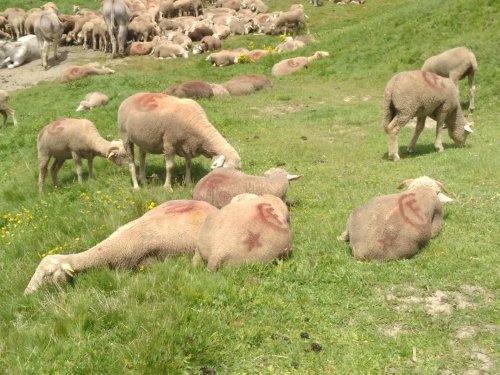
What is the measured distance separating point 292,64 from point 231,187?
17.0 metres

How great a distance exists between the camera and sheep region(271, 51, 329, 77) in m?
24.8

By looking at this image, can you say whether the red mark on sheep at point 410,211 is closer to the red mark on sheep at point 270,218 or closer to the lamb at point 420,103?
the red mark on sheep at point 270,218

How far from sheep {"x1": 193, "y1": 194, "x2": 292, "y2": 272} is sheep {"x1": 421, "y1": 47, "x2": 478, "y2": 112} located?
11993mm

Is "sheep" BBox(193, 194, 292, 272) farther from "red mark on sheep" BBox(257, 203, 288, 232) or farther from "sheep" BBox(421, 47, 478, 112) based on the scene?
"sheep" BBox(421, 47, 478, 112)

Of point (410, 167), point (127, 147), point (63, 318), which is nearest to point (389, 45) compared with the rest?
point (410, 167)

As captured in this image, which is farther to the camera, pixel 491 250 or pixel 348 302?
pixel 491 250

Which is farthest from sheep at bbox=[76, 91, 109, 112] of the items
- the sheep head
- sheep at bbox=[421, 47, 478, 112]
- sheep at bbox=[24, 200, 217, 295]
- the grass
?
the sheep head

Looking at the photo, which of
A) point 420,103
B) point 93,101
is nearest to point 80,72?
point 93,101

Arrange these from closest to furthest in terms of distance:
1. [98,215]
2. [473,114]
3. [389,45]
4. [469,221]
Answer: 1. [469,221]
2. [98,215]
3. [473,114]
4. [389,45]

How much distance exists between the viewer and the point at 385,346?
5457 millimetres

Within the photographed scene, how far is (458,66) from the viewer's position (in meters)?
17.0

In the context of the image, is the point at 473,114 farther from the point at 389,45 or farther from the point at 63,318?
the point at 63,318

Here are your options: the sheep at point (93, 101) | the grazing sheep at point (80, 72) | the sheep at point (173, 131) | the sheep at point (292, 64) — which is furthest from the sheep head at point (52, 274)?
the grazing sheep at point (80, 72)

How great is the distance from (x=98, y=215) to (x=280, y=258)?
3.97 metres
